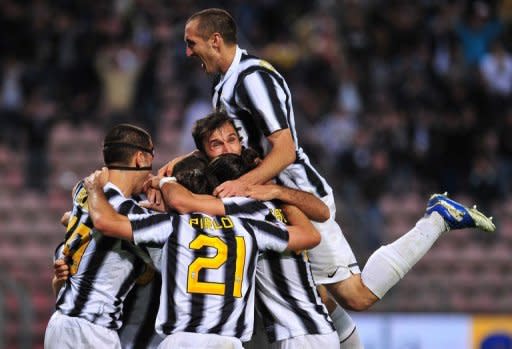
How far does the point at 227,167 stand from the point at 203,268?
0.65m

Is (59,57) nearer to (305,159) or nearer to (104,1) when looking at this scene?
(104,1)

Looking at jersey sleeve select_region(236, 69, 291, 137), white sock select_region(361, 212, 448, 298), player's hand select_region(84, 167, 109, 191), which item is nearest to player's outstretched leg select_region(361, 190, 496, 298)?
white sock select_region(361, 212, 448, 298)

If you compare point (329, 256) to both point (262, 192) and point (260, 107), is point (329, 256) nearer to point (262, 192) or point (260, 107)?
point (262, 192)

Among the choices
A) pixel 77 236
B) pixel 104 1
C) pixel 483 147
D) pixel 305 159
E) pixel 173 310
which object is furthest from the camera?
pixel 104 1

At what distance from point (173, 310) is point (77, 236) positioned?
2.33 ft

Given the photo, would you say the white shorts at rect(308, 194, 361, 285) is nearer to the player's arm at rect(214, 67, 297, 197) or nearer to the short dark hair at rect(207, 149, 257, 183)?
the player's arm at rect(214, 67, 297, 197)

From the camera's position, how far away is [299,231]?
5746mm

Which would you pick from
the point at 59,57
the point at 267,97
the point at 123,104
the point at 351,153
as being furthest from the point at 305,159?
the point at 59,57

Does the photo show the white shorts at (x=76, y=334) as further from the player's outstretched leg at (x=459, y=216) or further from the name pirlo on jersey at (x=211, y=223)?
the player's outstretched leg at (x=459, y=216)

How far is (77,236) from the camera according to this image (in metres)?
5.79

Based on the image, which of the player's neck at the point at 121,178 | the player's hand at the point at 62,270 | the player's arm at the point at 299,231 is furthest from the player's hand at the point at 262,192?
the player's hand at the point at 62,270

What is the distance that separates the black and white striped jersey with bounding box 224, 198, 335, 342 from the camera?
5910 millimetres

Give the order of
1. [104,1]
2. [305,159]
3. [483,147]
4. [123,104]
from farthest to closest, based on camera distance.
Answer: [104,1] → [123,104] → [483,147] → [305,159]

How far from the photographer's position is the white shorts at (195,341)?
536cm
